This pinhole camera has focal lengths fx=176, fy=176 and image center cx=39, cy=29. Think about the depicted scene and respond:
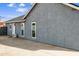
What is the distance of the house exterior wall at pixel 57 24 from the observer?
46.0 feet

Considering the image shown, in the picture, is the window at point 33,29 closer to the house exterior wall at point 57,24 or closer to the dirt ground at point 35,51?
the house exterior wall at point 57,24

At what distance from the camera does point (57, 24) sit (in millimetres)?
16062

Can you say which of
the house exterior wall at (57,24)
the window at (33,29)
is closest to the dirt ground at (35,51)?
the house exterior wall at (57,24)

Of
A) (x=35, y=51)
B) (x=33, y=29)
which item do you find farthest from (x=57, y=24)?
(x=33, y=29)

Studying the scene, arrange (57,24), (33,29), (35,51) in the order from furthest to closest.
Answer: (33,29) → (57,24) → (35,51)

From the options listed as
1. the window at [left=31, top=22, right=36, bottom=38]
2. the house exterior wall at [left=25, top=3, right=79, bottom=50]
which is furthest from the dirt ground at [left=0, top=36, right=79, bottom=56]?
the window at [left=31, top=22, right=36, bottom=38]

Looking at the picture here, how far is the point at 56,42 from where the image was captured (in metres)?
16.2

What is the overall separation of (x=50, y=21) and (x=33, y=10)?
441 cm

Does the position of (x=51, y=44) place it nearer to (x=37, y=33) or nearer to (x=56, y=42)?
(x=56, y=42)

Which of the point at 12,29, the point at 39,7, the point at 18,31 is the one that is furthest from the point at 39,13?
the point at 12,29

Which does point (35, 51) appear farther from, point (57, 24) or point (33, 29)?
point (33, 29)

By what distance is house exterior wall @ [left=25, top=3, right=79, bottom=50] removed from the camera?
14.0 m

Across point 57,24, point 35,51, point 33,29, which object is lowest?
→ point 35,51

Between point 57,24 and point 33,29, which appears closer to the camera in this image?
point 57,24
